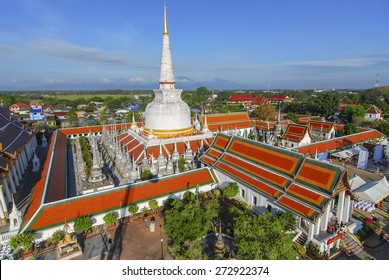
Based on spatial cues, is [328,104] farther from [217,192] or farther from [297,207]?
[297,207]

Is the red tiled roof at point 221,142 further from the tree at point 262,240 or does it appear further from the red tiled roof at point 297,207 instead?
the tree at point 262,240

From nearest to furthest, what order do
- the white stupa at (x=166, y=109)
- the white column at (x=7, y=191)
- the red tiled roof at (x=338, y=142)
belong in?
the white column at (x=7, y=191) → the white stupa at (x=166, y=109) → the red tiled roof at (x=338, y=142)

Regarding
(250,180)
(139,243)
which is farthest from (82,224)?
(250,180)

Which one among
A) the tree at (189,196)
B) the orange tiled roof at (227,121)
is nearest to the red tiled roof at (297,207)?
the tree at (189,196)

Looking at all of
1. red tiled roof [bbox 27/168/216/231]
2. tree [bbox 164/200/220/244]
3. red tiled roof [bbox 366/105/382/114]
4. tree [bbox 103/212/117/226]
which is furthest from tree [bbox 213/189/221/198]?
red tiled roof [bbox 366/105/382/114]
